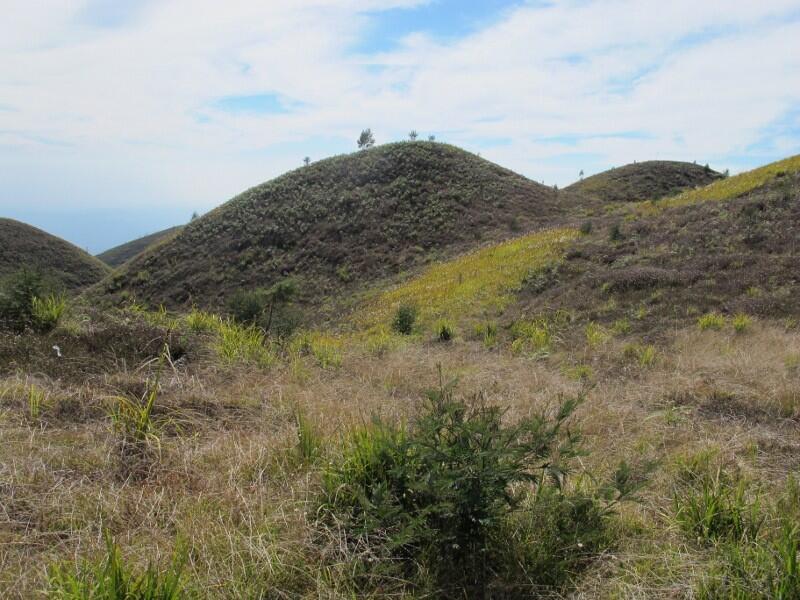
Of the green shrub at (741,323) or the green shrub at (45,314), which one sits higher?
the green shrub at (45,314)

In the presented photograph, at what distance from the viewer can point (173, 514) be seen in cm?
284

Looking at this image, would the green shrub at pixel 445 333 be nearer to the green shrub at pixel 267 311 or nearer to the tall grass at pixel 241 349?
the green shrub at pixel 267 311

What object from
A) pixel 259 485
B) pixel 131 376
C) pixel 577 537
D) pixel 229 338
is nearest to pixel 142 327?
pixel 229 338

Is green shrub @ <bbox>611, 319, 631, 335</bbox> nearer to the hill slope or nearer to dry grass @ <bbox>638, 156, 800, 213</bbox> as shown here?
dry grass @ <bbox>638, 156, 800, 213</bbox>

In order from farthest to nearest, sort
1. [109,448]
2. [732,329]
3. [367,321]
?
[367,321]
[732,329]
[109,448]

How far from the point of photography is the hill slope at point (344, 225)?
30125mm

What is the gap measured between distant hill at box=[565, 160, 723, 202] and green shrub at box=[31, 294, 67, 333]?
3827cm

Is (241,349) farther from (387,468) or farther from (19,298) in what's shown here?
(387,468)

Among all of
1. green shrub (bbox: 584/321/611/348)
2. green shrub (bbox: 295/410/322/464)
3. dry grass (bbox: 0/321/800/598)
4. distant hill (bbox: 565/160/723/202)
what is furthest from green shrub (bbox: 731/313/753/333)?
distant hill (bbox: 565/160/723/202)

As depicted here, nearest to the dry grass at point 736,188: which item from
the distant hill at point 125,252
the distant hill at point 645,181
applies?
the distant hill at point 645,181

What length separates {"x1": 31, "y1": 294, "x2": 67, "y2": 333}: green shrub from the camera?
6.30 meters

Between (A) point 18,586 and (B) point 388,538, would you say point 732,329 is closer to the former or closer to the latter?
(B) point 388,538

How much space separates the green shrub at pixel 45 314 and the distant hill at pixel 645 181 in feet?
126

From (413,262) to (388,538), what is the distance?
87.6ft
